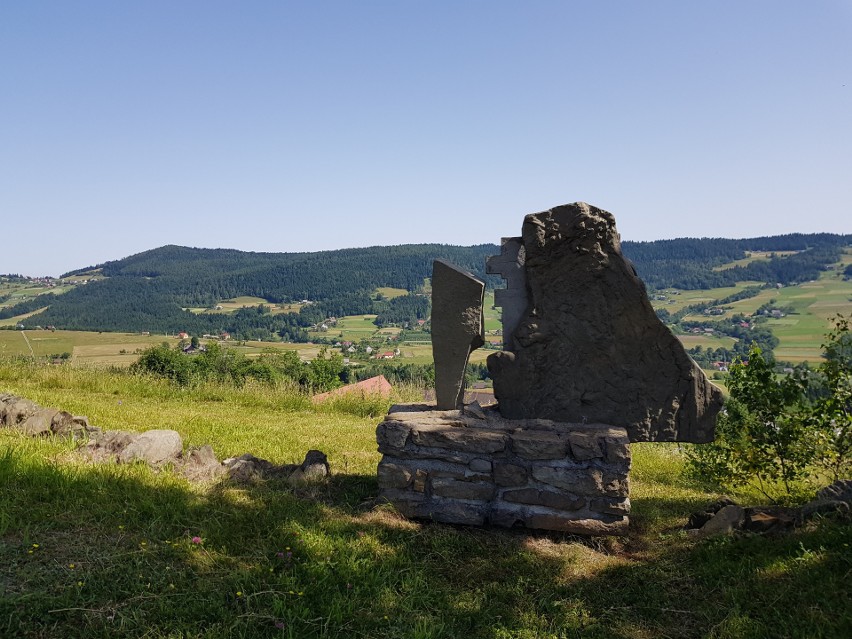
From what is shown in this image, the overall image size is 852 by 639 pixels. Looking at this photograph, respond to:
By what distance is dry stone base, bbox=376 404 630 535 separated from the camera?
4406 millimetres

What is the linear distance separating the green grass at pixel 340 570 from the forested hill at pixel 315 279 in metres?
36.9

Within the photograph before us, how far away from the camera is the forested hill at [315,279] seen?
52312 mm

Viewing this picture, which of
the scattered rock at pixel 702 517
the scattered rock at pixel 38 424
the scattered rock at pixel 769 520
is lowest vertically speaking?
the scattered rock at pixel 702 517

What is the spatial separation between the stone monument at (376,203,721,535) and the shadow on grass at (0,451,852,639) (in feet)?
0.98

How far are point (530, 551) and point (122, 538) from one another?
285 centimetres

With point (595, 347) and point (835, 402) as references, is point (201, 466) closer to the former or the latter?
point (595, 347)

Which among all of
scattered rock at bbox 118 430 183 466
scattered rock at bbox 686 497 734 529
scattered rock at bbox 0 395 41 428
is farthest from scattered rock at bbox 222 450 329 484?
scattered rock at bbox 686 497 734 529

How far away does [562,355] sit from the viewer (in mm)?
4840

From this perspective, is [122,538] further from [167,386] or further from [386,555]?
[167,386]

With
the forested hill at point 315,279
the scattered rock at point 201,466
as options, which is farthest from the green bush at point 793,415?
the forested hill at point 315,279

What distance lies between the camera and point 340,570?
3434 millimetres

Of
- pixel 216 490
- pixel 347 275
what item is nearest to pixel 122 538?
pixel 216 490

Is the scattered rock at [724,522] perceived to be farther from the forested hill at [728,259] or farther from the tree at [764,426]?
the forested hill at [728,259]

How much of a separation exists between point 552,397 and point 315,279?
6021 cm
